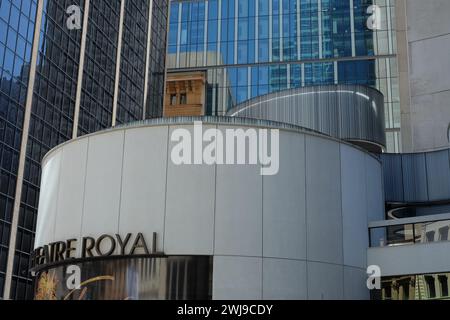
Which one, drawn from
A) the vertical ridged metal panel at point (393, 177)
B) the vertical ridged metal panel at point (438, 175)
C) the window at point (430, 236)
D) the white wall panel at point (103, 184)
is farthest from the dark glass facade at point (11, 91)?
the window at point (430, 236)

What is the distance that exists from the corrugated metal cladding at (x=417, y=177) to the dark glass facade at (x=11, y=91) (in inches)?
1233

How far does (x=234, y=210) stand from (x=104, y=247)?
464 cm

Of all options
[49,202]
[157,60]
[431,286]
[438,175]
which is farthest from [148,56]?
[431,286]

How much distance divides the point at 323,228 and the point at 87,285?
8.45m

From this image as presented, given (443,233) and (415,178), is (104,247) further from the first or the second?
(415,178)

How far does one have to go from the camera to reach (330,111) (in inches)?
1244

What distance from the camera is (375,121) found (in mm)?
32688

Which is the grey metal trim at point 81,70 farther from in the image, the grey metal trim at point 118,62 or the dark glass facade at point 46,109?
the grey metal trim at point 118,62

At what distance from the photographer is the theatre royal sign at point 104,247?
2094 cm

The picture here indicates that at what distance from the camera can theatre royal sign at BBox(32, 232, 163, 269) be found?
2094 cm

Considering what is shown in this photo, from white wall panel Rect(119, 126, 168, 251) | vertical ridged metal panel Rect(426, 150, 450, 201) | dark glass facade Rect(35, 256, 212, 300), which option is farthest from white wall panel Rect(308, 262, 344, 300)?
vertical ridged metal panel Rect(426, 150, 450, 201)

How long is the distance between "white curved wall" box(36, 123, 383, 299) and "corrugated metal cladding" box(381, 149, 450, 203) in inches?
219

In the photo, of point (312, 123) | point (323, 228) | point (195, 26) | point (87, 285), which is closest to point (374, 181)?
point (323, 228)

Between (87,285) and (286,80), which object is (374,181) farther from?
(286,80)
